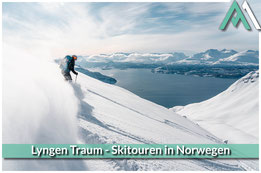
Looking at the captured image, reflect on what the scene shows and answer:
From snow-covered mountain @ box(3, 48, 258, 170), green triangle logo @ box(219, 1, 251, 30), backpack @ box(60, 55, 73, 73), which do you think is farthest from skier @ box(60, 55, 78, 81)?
green triangle logo @ box(219, 1, 251, 30)

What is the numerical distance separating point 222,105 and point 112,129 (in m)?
89.4

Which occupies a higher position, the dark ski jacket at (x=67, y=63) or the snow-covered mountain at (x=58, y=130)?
the dark ski jacket at (x=67, y=63)

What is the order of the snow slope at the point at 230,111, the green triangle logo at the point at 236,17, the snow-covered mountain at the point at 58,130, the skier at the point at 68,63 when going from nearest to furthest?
the snow-covered mountain at the point at 58,130 < the green triangle logo at the point at 236,17 < the skier at the point at 68,63 < the snow slope at the point at 230,111

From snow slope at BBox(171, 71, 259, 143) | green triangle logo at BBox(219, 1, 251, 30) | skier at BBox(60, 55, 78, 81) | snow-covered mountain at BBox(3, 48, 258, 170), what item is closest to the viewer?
snow-covered mountain at BBox(3, 48, 258, 170)

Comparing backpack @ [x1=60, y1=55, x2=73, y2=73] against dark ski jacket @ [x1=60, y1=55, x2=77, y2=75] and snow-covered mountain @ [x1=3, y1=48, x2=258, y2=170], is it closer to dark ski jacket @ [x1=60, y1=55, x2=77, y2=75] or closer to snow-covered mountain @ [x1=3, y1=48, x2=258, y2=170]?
dark ski jacket @ [x1=60, y1=55, x2=77, y2=75]

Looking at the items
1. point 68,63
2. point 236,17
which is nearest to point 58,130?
point 68,63

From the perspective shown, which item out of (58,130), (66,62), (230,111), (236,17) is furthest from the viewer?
(230,111)

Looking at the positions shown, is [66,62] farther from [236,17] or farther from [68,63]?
[236,17]

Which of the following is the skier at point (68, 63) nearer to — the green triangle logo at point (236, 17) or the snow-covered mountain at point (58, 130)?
the snow-covered mountain at point (58, 130)

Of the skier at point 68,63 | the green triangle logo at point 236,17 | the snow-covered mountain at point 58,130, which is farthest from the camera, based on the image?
the skier at point 68,63

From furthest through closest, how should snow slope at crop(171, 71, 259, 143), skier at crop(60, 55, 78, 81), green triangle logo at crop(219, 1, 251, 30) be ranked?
snow slope at crop(171, 71, 259, 143) < skier at crop(60, 55, 78, 81) < green triangle logo at crop(219, 1, 251, 30)

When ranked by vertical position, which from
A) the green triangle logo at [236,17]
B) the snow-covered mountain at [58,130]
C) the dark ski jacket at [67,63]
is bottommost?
the snow-covered mountain at [58,130]

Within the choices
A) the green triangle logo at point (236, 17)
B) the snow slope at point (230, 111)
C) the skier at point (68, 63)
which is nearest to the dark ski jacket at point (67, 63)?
the skier at point (68, 63)

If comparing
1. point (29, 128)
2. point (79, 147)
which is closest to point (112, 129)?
point (79, 147)
